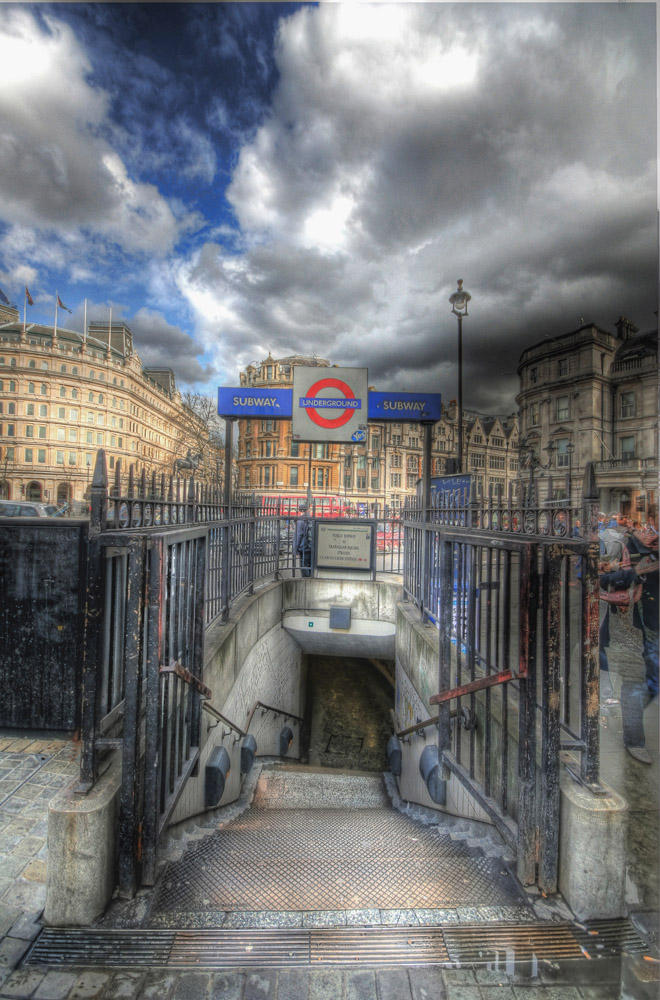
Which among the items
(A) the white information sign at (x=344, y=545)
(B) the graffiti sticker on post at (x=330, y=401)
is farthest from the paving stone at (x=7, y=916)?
(B) the graffiti sticker on post at (x=330, y=401)

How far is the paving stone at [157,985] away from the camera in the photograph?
4.92ft

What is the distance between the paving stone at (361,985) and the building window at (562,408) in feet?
22.1

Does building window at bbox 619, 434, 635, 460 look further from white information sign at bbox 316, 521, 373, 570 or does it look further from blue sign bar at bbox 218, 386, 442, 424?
white information sign at bbox 316, 521, 373, 570

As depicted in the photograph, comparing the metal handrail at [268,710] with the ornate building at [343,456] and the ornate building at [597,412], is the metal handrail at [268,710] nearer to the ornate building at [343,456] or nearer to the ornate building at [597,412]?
the ornate building at [597,412]

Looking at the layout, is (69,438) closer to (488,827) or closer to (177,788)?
(177,788)

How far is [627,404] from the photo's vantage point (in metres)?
3.75

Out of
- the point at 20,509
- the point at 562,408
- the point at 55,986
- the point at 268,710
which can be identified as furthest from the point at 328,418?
the point at 20,509

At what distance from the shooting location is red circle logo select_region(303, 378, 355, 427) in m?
7.82

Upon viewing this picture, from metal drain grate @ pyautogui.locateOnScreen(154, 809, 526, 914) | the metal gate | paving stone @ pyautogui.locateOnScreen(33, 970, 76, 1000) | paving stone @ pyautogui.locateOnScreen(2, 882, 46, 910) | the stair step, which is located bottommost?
the stair step

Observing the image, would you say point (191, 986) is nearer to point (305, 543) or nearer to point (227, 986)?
point (227, 986)

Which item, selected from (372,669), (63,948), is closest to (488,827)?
(63,948)

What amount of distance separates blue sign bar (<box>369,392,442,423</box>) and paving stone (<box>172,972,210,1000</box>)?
7202mm

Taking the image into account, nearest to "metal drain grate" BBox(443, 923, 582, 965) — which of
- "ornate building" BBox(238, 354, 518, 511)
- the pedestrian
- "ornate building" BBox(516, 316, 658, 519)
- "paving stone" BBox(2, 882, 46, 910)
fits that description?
the pedestrian

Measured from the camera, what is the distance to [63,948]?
1.70 m
